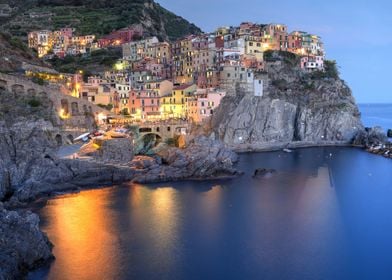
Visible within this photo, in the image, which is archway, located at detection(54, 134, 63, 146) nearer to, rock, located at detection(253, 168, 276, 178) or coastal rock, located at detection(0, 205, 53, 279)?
rock, located at detection(253, 168, 276, 178)

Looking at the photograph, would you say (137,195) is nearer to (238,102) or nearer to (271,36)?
(238,102)

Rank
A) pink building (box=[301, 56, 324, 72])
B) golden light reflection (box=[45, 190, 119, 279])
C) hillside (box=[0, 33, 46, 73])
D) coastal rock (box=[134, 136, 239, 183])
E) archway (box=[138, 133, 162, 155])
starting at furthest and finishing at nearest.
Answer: pink building (box=[301, 56, 324, 72]) → hillside (box=[0, 33, 46, 73]) → archway (box=[138, 133, 162, 155]) → coastal rock (box=[134, 136, 239, 183]) → golden light reflection (box=[45, 190, 119, 279])

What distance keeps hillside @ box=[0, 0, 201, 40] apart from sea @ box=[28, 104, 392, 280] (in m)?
47.1

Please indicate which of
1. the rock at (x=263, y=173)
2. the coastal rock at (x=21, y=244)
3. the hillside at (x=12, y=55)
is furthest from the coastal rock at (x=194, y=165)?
the hillside at (x=12, y=55)

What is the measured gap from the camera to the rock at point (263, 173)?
1483 inches

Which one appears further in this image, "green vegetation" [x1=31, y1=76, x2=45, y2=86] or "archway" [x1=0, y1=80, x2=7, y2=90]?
"green vegetation" [x1=31, y1=76, x2=45, y2=86]

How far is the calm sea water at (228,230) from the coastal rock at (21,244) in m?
0.68

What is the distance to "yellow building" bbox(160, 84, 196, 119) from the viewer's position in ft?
162

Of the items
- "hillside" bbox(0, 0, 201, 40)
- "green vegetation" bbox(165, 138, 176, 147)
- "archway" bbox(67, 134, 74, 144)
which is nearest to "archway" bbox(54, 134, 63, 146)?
"archway" bbox(67, 134, 74, 144)

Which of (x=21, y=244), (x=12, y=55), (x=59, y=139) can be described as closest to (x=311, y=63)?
(x=59, y=139)

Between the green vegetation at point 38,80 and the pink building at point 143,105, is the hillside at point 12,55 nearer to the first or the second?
the green vegetation at point 38,80

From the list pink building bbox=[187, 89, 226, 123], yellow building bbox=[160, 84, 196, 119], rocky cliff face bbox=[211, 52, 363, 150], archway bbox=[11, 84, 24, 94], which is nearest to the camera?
archway bbox=[11, 84, 24, 94]

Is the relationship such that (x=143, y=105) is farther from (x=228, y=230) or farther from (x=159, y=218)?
(x=228, y=230)

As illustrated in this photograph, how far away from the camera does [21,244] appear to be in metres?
19.2
